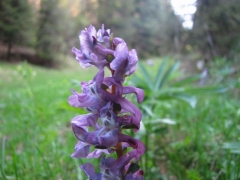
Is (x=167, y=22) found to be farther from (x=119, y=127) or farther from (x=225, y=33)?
(x=119, y=127)

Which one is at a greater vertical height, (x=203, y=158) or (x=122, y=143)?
(x=122, y=143)

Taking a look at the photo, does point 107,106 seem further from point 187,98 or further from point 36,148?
point 187,98

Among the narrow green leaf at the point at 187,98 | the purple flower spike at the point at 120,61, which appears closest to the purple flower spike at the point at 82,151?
the purple flower spike at the point at 120,61

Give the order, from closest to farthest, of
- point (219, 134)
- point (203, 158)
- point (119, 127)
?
point (119, 127) < point (203, 158) < point (219, 134)

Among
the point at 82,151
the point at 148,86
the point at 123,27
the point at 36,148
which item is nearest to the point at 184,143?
the point at 148,86

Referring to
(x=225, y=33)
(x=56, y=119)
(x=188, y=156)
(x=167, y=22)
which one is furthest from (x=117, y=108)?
(x=167, y=22)

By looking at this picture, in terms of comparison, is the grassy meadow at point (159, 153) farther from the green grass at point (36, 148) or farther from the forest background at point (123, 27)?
the forest background at point (123, 27)
